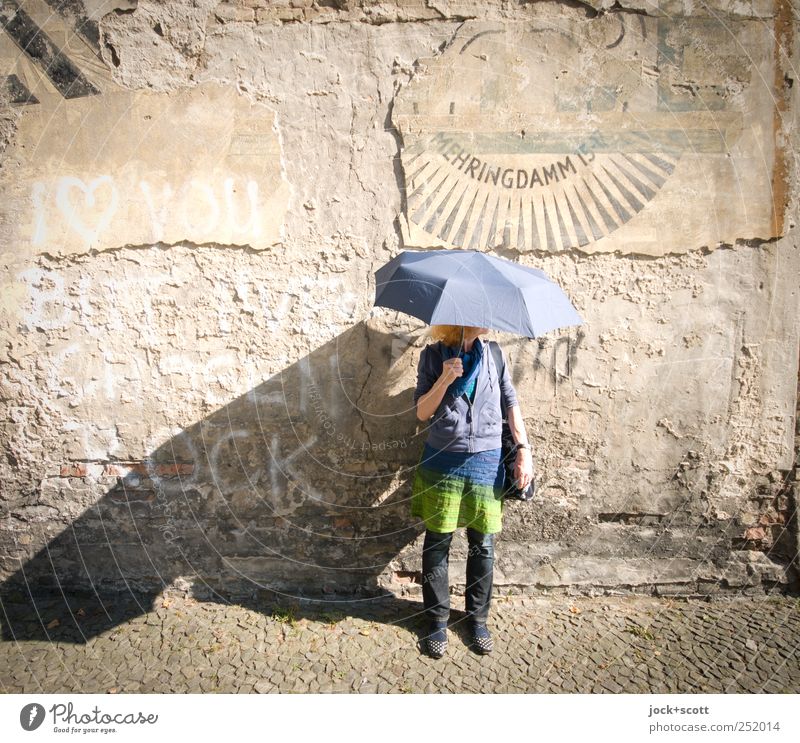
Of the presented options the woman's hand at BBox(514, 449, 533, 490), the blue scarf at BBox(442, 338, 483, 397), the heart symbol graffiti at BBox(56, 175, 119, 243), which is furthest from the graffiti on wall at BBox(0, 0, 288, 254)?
the woman's hand at BBox(514, 449, 533, 490)

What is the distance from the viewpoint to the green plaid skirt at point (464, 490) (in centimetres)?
257

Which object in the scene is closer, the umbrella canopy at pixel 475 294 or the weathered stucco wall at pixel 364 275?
the umbrella canopy at pixel 475 294

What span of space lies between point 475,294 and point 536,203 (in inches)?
38.7

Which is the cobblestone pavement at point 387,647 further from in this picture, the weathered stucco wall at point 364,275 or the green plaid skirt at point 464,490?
the green plaid skirt at point 464,490

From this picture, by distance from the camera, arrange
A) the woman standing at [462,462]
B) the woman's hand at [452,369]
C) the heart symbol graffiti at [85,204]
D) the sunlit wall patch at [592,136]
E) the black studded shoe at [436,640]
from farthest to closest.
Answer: the heart symbol graffiti at [85,204], the sunlit wall patch at [592,136], the black studded shoe at [436,640], the woman standing at [462,462], the woman's hand at [452,369]

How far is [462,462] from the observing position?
8.42 feet

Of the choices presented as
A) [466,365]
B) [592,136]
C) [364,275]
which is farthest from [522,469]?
[592,136]

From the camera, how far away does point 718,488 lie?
9.89ft

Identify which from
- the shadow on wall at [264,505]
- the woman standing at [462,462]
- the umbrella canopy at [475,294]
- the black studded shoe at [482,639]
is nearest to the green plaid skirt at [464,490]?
the woman standing at [462,462]

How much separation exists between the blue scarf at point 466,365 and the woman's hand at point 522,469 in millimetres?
419

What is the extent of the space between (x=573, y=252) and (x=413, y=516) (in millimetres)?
1629

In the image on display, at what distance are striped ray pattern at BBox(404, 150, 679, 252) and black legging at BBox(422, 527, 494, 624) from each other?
4.86 ft

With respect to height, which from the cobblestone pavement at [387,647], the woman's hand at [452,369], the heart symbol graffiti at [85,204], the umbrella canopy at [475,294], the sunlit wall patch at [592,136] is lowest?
the cobblestone pavement at [387,647]
